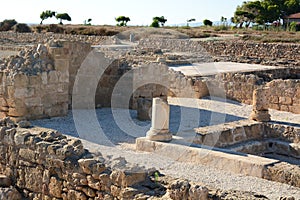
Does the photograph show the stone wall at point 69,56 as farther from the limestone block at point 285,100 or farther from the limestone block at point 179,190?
the limestone block at point 179,190

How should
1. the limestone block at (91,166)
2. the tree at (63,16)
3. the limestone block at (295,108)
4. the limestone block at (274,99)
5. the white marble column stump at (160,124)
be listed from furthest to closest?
the tree at (63,16) → the limestone block at (274,99) → the limestone block at (295,108) → the white marble column stump at (160,124) → the limestone block at (91,166)

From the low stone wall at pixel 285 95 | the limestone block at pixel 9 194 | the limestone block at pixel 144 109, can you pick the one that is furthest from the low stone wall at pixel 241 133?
the limestone block at pixel 9 194

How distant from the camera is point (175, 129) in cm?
1083

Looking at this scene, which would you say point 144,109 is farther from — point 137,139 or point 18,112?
point 18,112

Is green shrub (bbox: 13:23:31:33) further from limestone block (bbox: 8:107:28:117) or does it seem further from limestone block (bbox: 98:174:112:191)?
limestone block (bbox: 98:174:112:191)

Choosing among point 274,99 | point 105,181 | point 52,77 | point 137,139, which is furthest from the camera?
point 274,99

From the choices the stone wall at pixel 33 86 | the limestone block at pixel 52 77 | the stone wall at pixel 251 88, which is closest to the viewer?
the stone wall at pixel 33 86

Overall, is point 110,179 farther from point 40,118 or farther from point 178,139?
point 40,118

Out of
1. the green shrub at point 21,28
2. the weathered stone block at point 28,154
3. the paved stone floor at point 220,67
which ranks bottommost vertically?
the weathered stone block at point 28,154

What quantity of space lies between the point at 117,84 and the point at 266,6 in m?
47.8

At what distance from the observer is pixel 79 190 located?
750 centimetres

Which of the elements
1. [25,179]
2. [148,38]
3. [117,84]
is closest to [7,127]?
[25,179]

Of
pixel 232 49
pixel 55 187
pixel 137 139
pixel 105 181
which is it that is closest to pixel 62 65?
pixel 137 139

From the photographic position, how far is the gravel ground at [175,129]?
7.54 metres
